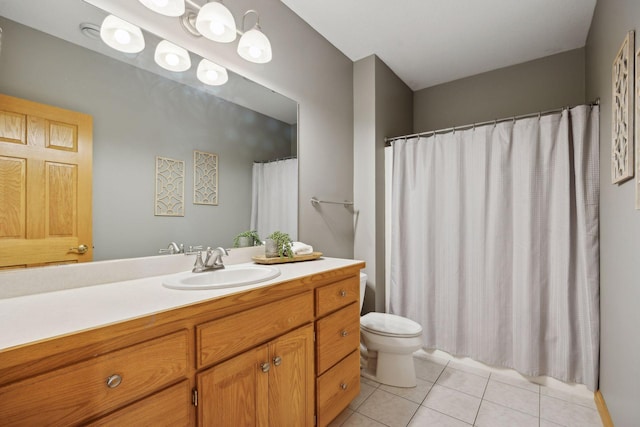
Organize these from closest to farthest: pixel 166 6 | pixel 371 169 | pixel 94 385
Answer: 1. pixel 94 385
2. pixel 166 6
3. pixel 371 169

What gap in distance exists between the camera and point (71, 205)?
1062 mm

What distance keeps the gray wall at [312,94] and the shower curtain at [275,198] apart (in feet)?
0.24

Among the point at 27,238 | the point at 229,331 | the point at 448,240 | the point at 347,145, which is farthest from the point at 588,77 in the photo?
the point at 27,238

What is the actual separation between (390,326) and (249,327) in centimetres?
125

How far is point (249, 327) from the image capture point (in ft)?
3.41

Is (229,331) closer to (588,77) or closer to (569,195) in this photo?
(569,195)

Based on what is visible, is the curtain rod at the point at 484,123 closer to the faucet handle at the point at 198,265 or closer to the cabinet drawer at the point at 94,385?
the faucet handle at the point at 198,265

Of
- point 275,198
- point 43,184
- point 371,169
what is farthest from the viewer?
point 371,169

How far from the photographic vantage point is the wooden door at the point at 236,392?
913mm

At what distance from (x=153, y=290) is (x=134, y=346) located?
0.96 feet

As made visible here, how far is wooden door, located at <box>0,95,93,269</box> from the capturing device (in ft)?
3.10

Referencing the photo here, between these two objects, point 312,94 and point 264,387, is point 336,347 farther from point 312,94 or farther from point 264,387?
point 312,94

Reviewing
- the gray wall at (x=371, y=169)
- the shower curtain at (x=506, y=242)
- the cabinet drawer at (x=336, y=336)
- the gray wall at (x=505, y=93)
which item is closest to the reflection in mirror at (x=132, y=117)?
the cabinet drawer at (x=336, y=336)

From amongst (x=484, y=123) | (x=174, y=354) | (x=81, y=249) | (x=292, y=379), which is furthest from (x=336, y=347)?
(x=484, y=123)
